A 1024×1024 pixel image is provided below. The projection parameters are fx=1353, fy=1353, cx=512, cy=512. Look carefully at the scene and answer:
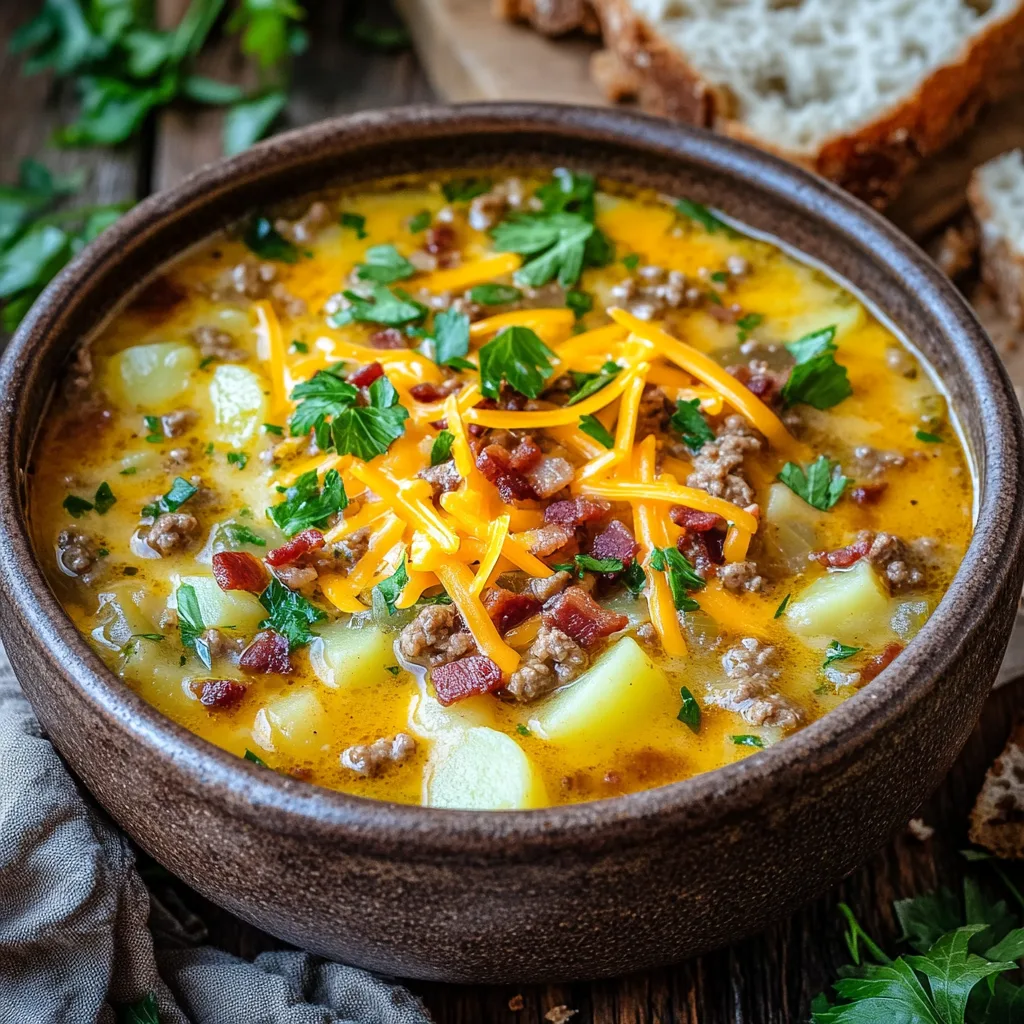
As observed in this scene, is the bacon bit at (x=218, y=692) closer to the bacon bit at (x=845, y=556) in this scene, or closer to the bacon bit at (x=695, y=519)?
the bacon bit at (x=695, y=519)

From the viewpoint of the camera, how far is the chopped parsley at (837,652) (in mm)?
2689

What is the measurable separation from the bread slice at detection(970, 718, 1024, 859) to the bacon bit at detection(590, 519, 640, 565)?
1.03 metres

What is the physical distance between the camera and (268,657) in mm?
2676

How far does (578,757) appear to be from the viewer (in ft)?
8.29

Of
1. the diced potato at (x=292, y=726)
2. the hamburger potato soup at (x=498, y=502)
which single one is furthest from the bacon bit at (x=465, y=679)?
the diced potato at (x=292, y=726)

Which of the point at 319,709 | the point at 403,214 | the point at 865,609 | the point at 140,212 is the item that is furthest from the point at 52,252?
the point at 865,609

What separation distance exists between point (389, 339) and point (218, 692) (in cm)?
105

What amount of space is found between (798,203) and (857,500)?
2.81ft

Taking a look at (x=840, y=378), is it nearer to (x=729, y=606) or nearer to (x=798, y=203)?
(x=798, y=203)

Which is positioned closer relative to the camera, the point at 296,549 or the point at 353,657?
the point at 353,657

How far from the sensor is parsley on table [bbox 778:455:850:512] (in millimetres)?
2959

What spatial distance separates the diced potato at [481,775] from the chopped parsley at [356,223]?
1587 millimetres

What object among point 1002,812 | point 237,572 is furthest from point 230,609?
point 1002,812

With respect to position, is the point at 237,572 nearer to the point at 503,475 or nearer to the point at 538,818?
the point at 503,475
